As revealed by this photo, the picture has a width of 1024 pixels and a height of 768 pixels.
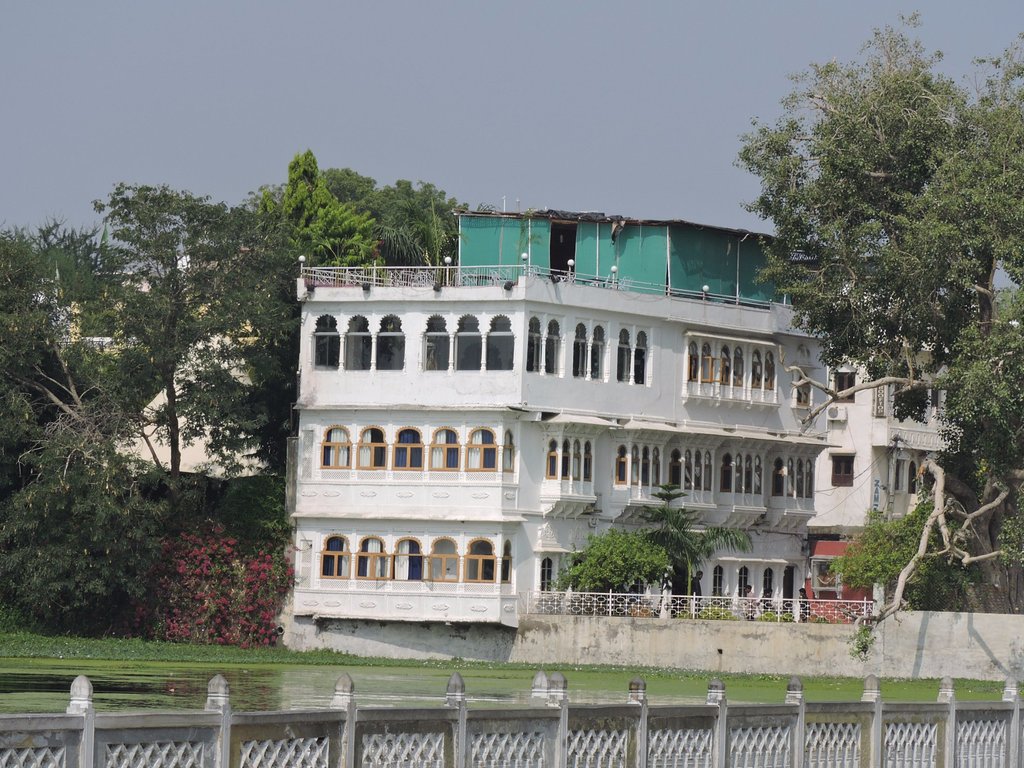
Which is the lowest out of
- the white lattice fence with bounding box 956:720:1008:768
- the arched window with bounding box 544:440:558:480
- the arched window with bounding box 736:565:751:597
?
the white lattice fence with bounding box 956:720:1008:768

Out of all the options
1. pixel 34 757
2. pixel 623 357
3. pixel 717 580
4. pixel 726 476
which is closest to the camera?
pixel 34 757

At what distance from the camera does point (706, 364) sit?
5428 centimetres

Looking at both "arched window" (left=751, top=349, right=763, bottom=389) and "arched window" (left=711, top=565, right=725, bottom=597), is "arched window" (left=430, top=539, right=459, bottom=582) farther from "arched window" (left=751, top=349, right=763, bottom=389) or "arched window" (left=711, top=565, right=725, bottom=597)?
"arched window" (left=751, top=349, right=763, bottom=389)

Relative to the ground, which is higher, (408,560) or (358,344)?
(358,344)

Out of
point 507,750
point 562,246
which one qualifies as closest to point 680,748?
point 507,750

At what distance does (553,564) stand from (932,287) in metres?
13.0

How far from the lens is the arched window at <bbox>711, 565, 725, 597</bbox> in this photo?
2102 inches

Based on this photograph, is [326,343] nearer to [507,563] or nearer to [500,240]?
[500,240]

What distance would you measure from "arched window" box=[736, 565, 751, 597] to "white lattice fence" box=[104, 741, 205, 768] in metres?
42.5

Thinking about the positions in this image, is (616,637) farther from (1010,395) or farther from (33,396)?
(33,396)

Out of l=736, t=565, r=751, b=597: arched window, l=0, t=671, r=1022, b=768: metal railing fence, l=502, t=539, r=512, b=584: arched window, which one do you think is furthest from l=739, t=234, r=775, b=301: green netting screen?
l=0, t=671, r=1022, b=768: metal railing fence

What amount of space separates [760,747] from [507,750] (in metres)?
2.79

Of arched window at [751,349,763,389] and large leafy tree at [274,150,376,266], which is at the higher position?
large leafy tree at [274,150,376,266]

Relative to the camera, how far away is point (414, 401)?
50.4 metres
